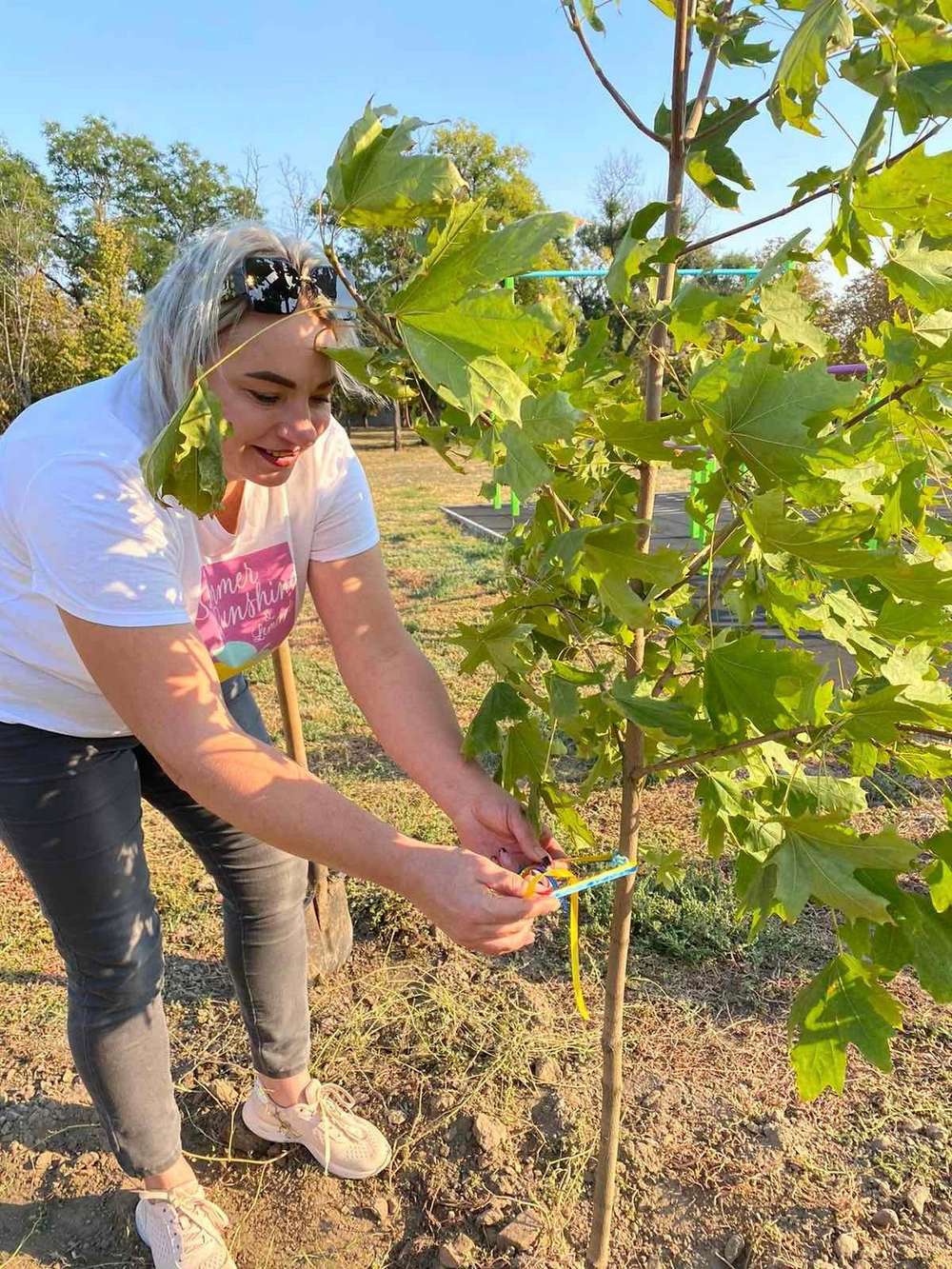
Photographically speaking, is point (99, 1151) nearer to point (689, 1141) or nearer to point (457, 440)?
point (689, 1141)

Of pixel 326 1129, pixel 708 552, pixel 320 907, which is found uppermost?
pixel 708 552

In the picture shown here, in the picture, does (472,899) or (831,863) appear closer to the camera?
(831,863)

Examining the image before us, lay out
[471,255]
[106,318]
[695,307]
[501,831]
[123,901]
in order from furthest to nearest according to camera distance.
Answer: [106,318] → [123,901] → [501,831] → [695,307] → [471,255]

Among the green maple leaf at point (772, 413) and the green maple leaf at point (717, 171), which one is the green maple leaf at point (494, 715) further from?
the green maple leaf at point (717, 171)

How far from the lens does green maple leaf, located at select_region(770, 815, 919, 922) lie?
0.85 m

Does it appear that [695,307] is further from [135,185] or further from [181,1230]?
[135,185]

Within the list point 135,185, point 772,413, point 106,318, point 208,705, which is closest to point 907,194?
point 772,413

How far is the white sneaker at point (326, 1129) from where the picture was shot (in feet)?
6.38

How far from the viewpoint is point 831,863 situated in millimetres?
887

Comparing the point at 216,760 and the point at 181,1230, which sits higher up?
the point at 216,760

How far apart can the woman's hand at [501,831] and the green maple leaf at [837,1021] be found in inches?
15.7

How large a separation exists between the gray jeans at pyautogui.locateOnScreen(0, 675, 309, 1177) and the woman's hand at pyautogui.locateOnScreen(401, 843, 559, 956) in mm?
726

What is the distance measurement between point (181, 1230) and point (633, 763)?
4.53 ft

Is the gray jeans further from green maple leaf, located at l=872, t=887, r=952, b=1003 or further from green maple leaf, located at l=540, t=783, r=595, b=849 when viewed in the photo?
green maple leaf, located at l=872, t=887, r=952, b=1003
